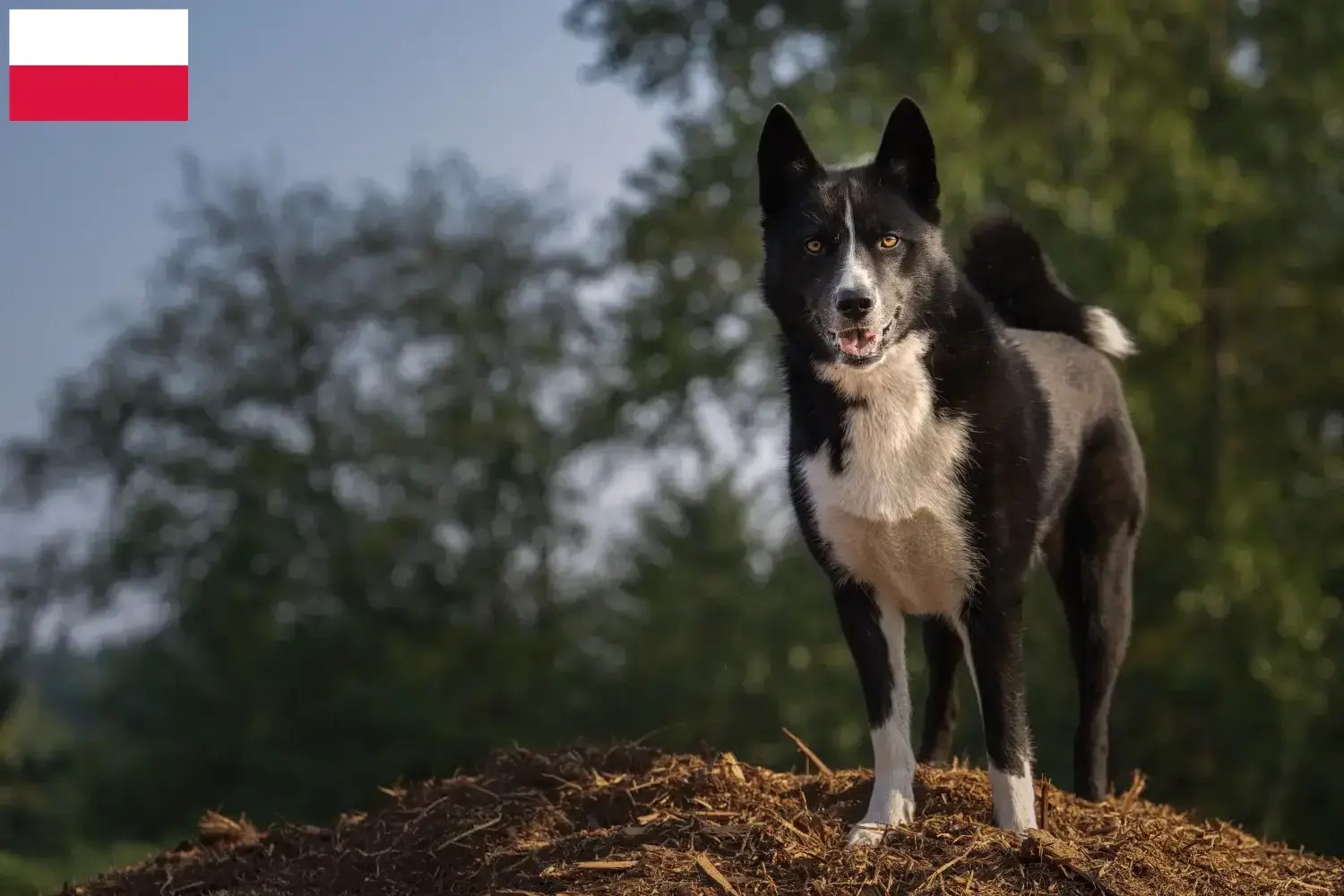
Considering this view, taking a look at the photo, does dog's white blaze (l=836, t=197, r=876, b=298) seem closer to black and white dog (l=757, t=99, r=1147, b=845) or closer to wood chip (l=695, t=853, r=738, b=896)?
black and white dog (l=757, t=99, r=1147, b=845)

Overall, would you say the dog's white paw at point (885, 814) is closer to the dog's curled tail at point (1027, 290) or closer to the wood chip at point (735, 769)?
the wood chip at point (735, 769)

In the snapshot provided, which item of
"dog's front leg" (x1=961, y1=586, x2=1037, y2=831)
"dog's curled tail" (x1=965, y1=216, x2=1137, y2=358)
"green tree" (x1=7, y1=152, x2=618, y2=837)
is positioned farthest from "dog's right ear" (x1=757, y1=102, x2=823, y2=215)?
"green tree" (x1=7, y1=152, x2=618, y2=837)

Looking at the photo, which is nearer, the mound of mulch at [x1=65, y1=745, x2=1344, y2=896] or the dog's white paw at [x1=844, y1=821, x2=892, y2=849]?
the mound of mulch at [x1=65, y1=745, x2=1344, y2=896]

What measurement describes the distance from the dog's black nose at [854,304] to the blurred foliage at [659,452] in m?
8.86

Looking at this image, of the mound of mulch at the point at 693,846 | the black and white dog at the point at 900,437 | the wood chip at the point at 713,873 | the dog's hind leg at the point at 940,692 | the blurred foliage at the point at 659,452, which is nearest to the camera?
the wood chip at the point at 713,873

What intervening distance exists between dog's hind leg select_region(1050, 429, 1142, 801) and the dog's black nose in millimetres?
2008

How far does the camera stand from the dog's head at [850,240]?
4.77 m

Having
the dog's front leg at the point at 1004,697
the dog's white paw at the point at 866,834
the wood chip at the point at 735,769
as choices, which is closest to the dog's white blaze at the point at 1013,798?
the dog's front leg at the point at 1004,697

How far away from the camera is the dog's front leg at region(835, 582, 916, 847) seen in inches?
202

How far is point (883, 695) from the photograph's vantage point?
514 cm

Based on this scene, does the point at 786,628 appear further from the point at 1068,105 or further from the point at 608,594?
the point at 1068,105

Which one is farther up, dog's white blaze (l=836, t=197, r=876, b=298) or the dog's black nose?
dog's white blaze (l=836, t=197, r=876, b=298)

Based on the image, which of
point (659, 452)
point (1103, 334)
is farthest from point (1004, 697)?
point (659, 452)

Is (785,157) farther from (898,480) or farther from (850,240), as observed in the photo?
(898,480)
